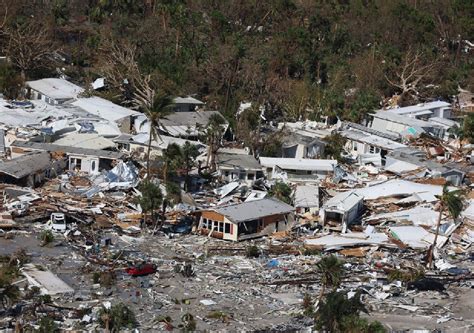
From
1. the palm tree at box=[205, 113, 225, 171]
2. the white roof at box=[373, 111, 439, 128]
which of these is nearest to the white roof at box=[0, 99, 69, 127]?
the palm tree at box=[205, 113, 225, 171]

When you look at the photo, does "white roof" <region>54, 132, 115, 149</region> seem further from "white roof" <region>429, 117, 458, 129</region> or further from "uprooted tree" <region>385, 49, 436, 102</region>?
"uprooted tree" <region>385, 49, 436, 102</region>

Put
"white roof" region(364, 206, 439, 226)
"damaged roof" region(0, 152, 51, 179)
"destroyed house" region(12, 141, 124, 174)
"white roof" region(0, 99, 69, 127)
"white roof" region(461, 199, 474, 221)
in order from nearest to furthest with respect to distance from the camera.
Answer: "white roof" region(364, 206, 439, 226) < "white roof" region(461, 199, 474, 221) < "damaged roof" region(0, 152, 51, 179) < "destroyed house" region(12, 141, 124, 174) < "white roof" region(0, 99, 69, 127)

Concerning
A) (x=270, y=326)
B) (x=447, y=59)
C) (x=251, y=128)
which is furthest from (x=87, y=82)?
(x=270, y=326)

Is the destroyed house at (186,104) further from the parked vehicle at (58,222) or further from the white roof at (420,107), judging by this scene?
the parked vehicle at (58,222)

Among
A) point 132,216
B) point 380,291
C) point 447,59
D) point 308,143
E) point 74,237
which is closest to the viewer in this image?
point 380,291

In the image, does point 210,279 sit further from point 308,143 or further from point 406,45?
point 406,45

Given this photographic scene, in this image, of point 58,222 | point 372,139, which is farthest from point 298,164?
point 58,222
